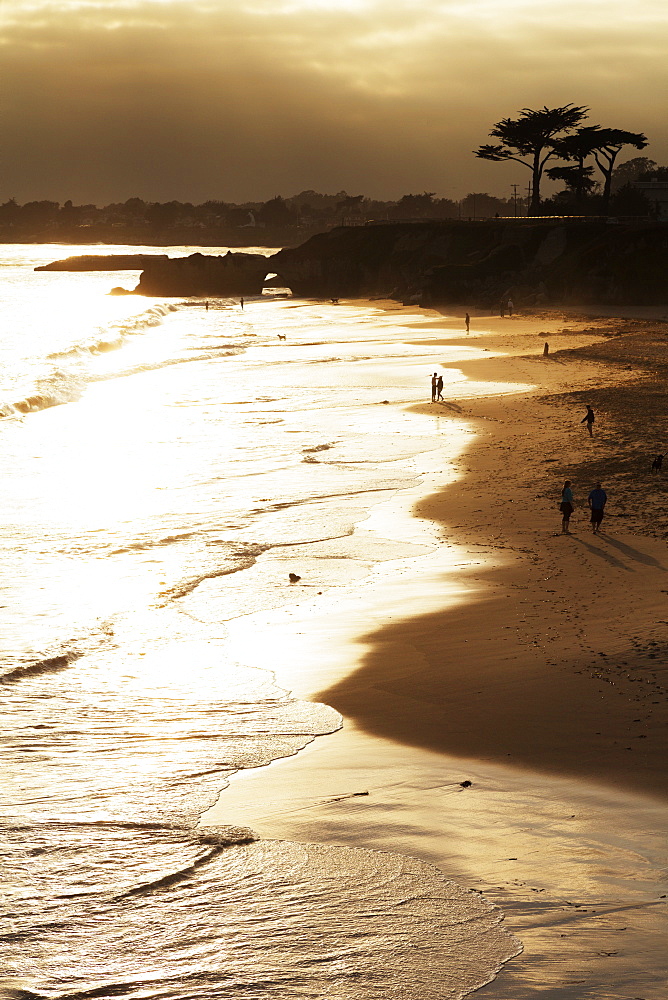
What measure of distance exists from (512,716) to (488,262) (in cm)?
8514

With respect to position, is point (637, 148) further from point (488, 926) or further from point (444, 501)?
point (488, 926)

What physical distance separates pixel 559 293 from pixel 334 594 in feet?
234

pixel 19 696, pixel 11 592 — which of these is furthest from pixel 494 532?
pixel 19 696

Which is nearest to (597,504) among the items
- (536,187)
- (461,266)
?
(461,266)

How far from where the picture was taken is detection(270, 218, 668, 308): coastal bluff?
78188mm

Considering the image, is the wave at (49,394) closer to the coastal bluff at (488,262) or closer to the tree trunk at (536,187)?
the coastal bluff at (488,262)

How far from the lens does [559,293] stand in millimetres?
81250

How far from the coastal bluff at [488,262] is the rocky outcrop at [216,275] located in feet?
15.6

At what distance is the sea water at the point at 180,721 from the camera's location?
20.7 feet

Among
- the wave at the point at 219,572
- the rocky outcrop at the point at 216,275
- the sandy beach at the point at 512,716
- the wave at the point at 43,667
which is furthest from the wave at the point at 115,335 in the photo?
the wave at the point at 43,667

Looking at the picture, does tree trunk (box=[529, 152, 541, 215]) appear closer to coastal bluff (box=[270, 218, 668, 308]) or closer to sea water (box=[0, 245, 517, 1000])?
coastal bluff (box=[270, 218, 668, 308])

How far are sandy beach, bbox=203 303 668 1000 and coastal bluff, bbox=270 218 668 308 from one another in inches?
2401

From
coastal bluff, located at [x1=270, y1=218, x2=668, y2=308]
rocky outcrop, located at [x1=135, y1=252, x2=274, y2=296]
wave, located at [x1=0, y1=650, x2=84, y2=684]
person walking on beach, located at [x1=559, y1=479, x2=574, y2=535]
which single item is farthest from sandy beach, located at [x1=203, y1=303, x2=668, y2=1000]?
rocky outcrop, located at [x1=135, y1=252, x2=274, y2=296]

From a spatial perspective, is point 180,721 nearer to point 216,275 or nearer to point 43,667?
point 43,667
